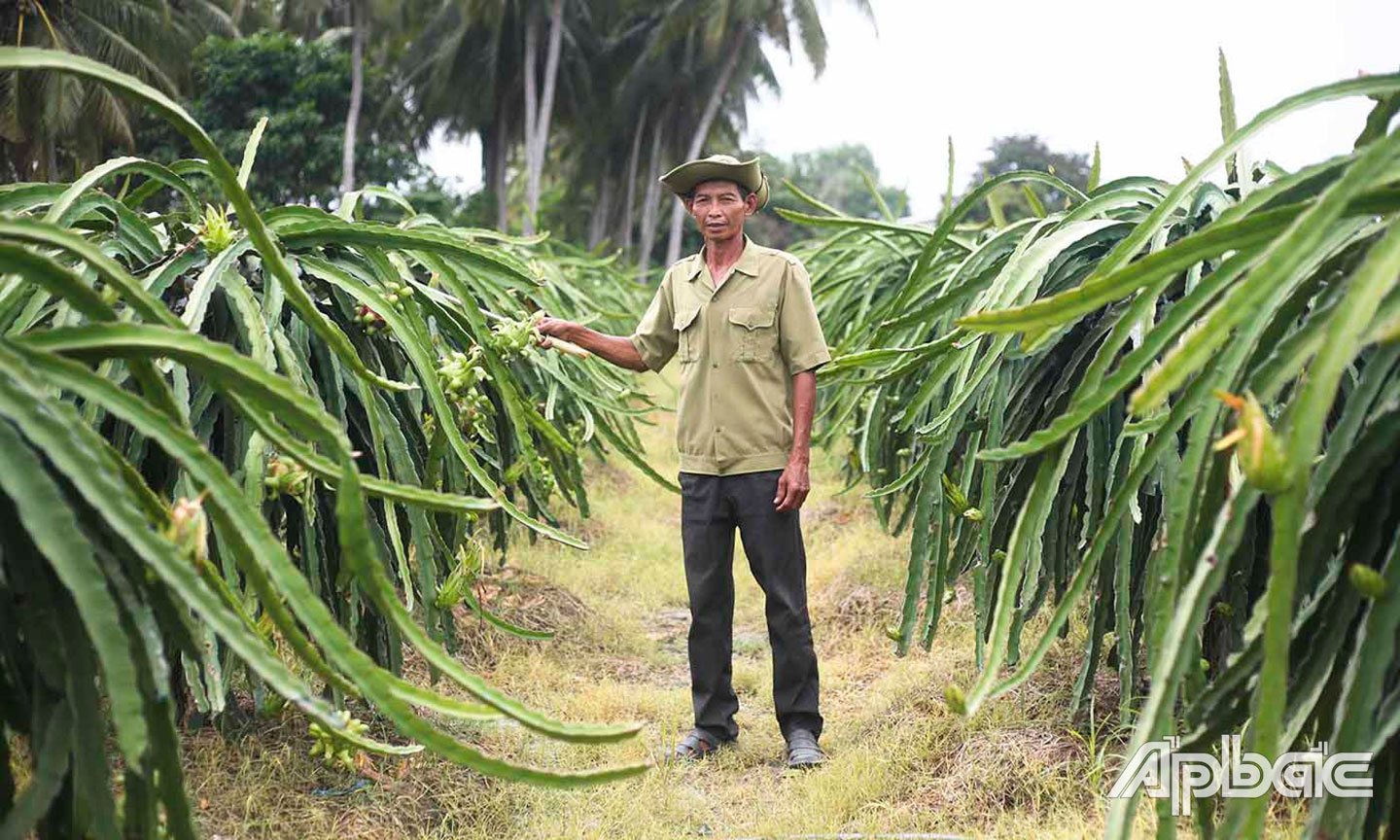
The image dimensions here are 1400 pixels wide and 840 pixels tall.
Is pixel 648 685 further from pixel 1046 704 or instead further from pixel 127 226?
pixel 127 226

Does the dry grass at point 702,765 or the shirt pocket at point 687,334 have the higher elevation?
the shirt pocket at point 687,334

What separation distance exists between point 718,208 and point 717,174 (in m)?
0.10

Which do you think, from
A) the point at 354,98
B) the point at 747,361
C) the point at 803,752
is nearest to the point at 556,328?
the point at 747,361

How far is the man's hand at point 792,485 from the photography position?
3193mm

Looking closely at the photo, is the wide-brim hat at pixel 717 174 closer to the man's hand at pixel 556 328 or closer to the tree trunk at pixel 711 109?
the man's hand at pixel 556 328

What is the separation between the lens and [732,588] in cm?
334

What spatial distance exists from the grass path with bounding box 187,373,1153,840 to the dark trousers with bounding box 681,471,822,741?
0.16 meters

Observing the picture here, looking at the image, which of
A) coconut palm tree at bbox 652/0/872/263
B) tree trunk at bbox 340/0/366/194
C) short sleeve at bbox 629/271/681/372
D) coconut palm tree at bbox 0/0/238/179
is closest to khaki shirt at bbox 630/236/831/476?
short sleeve at bbox 629/271/681/372

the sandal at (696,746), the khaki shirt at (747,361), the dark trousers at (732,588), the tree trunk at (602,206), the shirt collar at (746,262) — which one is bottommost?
the sandal at (696,746)

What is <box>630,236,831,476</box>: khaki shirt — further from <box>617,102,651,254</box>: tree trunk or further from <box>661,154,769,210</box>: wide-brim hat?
<box>617,102,651,254</box>: tree trunk

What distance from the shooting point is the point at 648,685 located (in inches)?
158

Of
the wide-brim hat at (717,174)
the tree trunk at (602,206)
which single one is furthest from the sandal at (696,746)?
the tree trunk at (602,206)

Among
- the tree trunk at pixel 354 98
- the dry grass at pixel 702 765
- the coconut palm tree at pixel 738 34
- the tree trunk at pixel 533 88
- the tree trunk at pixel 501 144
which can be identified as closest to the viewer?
the dry grass at pixel 702 765

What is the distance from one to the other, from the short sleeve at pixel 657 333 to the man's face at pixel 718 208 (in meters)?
0.24
